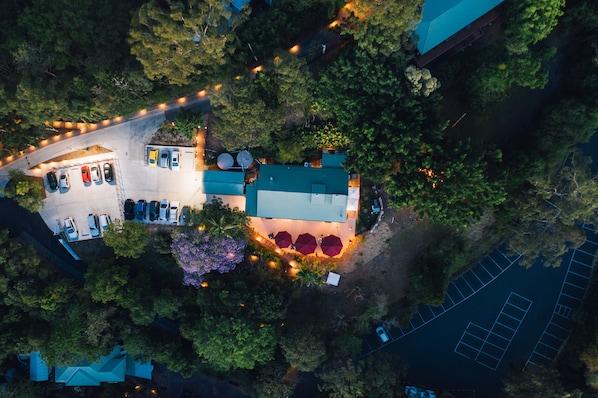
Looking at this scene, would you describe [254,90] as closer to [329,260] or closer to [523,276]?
[329,260]

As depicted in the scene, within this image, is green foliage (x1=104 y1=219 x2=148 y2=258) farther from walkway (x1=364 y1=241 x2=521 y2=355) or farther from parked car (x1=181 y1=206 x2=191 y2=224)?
walkway (x1=364 y1=241 x2=521 y2=355)

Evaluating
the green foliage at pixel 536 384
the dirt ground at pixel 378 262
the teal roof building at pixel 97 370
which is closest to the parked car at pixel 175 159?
the dirt ground at pixel 378 262

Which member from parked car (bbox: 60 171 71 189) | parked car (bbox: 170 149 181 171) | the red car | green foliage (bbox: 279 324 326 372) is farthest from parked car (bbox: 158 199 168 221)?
green foliage (bbox: 279 324 326 372)

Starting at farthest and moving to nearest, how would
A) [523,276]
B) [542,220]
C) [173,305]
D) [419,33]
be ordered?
[523,276]
[173,305]
[542,220]
[419,33]

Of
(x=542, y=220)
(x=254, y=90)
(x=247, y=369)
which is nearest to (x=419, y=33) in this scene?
(x=254, y=90)

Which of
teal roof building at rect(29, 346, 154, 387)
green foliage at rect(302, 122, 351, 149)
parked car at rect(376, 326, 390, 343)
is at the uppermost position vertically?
green foliage at rect(302, 122, 351, 149)
